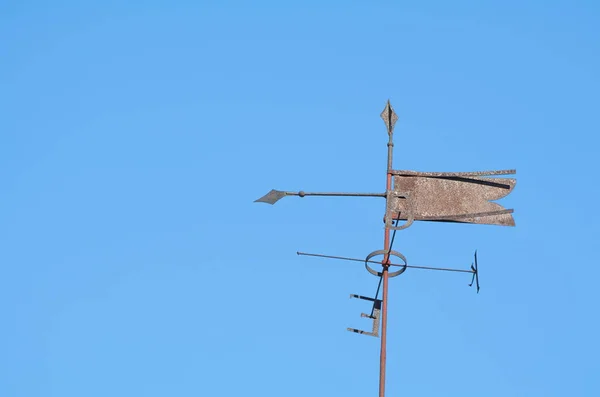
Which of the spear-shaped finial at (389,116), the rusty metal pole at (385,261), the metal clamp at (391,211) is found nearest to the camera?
the rusty metal pole at (385,261)

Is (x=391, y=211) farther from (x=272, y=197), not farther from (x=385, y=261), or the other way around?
(x=272, y=197)

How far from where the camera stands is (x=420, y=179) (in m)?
9.64

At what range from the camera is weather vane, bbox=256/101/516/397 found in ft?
30.5

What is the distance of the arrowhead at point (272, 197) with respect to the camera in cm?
1000

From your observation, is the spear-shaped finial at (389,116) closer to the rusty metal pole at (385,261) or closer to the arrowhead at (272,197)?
the rusty metal pole at (385,261)

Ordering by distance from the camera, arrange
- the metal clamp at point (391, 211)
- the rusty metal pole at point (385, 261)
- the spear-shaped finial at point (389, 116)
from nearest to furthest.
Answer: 1. the rusty metal pole at point (385, 261)
2. the metal clamp at point (391, 211)
3. the spear-shaped finial at point (389, 116)

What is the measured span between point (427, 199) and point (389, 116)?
0.82 metres

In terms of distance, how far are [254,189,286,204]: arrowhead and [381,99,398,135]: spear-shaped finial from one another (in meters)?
1.12

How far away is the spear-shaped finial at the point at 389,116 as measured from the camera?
384 inches

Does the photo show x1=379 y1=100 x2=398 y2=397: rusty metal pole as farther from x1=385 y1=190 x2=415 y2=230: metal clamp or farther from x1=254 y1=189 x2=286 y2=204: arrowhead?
x1=254 y1=189 x2=286 y2=204: arrowhead

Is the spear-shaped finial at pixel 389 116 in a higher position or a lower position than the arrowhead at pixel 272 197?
higher

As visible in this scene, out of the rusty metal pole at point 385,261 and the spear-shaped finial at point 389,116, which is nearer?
the rusty metal pole at point 385,261

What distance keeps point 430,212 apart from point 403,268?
0.67m

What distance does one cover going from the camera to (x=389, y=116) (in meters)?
9.83
